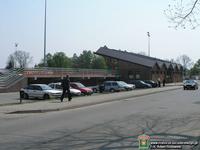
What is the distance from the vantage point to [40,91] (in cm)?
3488

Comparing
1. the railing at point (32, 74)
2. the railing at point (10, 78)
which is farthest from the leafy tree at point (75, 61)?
the railing at point (10, 78)

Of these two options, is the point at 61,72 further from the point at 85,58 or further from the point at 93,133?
the point at 85,58

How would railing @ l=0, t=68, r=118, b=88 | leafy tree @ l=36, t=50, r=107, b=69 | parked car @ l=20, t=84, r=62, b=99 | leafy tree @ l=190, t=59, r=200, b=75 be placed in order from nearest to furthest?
parked car @ l=20, t=84, r=62, b=99 < railing @ l=0, t=68, r=118, b=88 < leafy tree @ l=36, t=50, r=107, b=69 < leafy tree @ l=190, t=59, r=200, b=75

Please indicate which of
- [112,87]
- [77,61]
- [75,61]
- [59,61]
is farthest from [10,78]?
[75,61]

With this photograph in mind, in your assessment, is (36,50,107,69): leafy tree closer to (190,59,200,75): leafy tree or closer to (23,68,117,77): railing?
(190,59,200,75): leafy tree

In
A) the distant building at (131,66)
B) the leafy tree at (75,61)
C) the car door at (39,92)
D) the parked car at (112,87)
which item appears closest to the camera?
the car door at (39,92)

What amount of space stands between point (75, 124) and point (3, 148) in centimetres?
570

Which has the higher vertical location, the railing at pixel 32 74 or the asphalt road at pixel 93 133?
the railing at pixel 32 74

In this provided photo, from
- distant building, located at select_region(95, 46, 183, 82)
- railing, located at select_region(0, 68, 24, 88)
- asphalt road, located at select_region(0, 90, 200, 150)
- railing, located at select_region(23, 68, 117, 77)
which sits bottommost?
asphalt road, located at select_region(0, 90, 200, 150)

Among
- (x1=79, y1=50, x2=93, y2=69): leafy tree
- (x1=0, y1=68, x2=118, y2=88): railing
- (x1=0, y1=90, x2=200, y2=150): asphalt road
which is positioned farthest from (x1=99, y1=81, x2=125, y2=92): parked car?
(x1=79, y1=50, x2=93, y2=69): leafy tree

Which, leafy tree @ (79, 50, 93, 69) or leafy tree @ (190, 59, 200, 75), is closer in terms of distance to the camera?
leafy tree @ (79, 50, 93, 69)

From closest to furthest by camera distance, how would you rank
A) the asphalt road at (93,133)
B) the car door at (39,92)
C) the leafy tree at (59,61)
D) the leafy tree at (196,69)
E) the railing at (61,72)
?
the asphalt road at (93,133) → the car door at (39,92) → the railing at (61,72) → the leafy tree at (59,61) → the leafy tree at (196,69)

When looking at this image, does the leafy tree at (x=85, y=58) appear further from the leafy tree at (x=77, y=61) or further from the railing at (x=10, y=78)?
the railing at (x=10, y=78)

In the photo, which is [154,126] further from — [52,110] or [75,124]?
[52,110]
